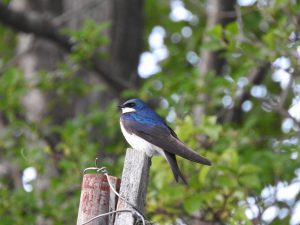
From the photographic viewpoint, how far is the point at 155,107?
295 inches

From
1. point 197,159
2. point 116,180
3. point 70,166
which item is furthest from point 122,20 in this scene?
point 116,180

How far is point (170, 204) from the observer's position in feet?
20.1

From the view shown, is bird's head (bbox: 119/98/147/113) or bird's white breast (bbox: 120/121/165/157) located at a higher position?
bird's head (bbox: 119/98/147/113)

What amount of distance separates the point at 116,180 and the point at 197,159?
0.66 metres

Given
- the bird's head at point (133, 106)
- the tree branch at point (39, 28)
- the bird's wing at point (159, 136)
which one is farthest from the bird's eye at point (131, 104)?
the tree branch at point (39, 28)

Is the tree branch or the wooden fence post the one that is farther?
the tree branch

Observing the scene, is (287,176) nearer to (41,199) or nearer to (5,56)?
(41,199)

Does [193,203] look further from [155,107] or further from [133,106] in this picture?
[155,107]

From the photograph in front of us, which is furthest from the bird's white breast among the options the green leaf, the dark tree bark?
the dark tree bark

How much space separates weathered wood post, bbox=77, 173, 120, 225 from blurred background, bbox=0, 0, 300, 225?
1.65 m

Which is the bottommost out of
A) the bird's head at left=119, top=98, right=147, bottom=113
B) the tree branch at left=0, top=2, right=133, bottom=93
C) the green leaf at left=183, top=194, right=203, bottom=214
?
the green leaf at left=183, top=194, right=203, bottom=214

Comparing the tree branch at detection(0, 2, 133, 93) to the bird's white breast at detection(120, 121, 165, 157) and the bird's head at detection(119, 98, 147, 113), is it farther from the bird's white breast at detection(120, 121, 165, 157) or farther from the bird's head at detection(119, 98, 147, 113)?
the bird's white breast at detection(120, 121, 165, 157)

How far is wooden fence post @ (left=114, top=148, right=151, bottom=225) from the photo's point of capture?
10.3 feet

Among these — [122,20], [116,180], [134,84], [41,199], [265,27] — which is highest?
[265,27]
